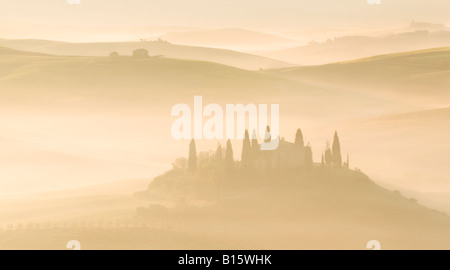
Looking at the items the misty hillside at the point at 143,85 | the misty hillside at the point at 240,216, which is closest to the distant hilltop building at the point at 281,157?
the misty hillside at the point at 240,216

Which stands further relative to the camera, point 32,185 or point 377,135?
point 377,135

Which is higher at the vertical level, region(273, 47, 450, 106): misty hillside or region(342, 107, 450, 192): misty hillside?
region(273, 47, 450, 106): misty hillside

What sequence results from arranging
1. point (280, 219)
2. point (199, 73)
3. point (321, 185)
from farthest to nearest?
point (199, 73) → point (321, 185) → point (280, 219)

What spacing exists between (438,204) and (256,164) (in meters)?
14.6

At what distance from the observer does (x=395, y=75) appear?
182 metres

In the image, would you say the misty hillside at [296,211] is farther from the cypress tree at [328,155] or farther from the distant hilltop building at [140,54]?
the distant hilltop building at [140,54]

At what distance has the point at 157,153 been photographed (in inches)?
3408

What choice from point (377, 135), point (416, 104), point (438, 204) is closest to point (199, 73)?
point (416, 104)

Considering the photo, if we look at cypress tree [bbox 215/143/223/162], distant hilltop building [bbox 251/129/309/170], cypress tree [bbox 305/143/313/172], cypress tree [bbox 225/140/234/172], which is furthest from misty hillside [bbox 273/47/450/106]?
cypress tree [bbox 225/140/234/172]

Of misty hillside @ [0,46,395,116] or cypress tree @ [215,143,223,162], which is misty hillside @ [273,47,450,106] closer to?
misty hillside @ [0,46,395,116]

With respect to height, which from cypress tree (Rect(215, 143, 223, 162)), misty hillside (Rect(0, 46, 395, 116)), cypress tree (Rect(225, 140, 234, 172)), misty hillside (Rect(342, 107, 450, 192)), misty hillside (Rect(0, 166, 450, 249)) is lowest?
misty hillside (Rect(0, 166, 450, 249))

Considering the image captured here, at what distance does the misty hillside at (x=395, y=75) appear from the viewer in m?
166

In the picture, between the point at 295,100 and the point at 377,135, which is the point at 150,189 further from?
the point at 295,100

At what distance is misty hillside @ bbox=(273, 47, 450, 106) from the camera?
166 metres
